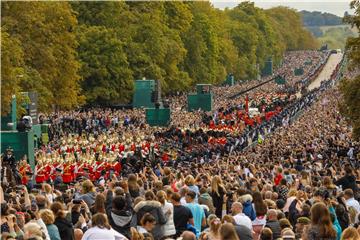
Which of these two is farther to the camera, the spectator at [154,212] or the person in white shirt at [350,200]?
the person in white shirt at [350,200]

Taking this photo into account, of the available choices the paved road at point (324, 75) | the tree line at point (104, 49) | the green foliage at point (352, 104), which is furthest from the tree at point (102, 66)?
the paved road at point (324, 75)

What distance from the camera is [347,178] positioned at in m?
24.5

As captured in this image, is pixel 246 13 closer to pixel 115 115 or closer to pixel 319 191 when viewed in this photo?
pixel 115 115

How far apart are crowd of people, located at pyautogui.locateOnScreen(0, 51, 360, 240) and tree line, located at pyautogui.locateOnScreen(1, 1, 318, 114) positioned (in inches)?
111

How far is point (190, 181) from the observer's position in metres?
21.3

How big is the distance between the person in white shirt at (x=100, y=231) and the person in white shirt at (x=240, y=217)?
6.53 feet

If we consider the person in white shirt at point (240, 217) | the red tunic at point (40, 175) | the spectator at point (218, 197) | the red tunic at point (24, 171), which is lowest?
the red tunic at point (40, 175)

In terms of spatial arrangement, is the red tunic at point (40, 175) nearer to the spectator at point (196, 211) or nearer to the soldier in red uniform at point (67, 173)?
the soldier in red uniform at point (67, 173)

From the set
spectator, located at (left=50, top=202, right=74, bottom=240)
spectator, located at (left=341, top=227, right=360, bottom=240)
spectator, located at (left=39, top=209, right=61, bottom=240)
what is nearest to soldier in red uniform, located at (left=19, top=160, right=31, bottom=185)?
spectator, located at (left=50, top=202, right=74, bottom=240)

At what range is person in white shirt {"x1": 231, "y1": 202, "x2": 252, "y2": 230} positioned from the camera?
1728cm

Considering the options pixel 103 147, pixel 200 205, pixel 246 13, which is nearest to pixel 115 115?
pixel 103 147

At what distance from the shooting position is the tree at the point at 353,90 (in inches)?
1586

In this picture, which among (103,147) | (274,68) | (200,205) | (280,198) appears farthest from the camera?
(274,68)

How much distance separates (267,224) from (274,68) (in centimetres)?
17394
